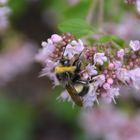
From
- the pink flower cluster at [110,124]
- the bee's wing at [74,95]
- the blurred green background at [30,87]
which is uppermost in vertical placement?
the blurred green background at [30,87]

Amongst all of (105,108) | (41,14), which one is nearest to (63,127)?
(105,108)

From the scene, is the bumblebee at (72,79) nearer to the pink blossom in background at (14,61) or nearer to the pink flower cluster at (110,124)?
the pink flower cluster at (110,124)

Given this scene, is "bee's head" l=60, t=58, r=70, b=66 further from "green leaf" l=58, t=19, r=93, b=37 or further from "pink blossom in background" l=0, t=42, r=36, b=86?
"pink blossom in background" l=0, t=42, r=36, b=86

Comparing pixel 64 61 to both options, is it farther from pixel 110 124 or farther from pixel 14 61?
pixel 14 61

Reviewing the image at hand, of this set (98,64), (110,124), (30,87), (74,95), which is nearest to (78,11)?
(110,124)

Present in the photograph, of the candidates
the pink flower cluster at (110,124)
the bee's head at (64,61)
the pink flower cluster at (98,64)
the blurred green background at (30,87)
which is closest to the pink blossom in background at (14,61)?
the blurred green background at (30,87)

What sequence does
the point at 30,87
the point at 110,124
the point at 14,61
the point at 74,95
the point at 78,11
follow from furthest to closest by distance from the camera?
the point at 30,87
the point at 14,61
the point at 110,124
the point at 78,11
the point at 74,95

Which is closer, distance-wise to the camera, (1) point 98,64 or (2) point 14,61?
(1) point 98,64
